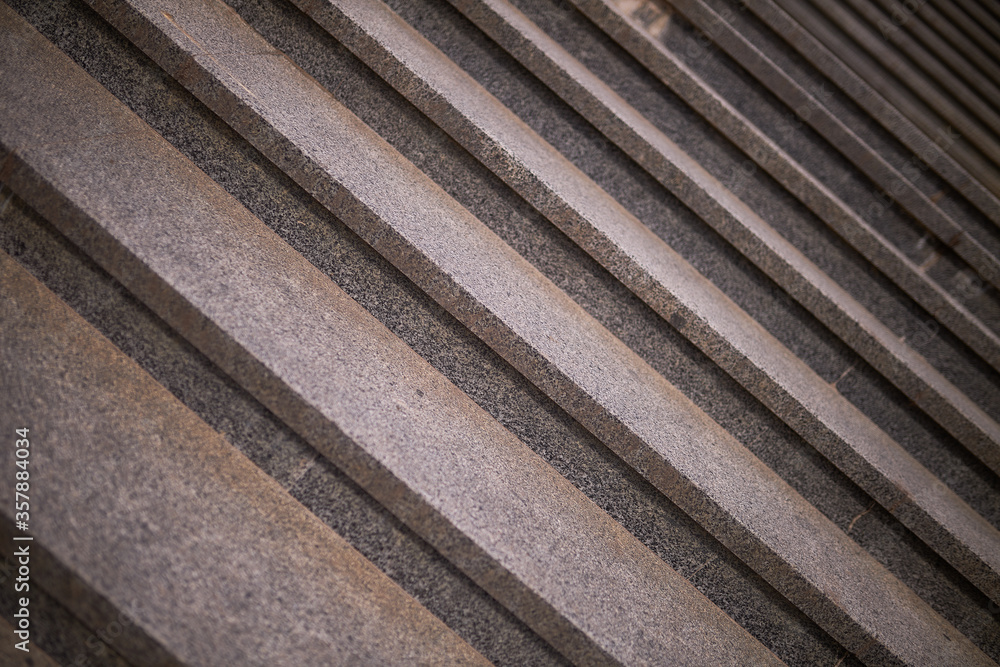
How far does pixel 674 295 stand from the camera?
2.70 meters

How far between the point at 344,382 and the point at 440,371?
0.47 meters

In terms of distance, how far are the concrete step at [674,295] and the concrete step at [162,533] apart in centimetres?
168

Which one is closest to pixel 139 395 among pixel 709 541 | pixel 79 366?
pixel 79 366

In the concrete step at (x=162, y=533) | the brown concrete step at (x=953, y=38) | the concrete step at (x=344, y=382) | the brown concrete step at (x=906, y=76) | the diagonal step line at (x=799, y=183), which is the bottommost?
the concrete step at (x=162, y=533)

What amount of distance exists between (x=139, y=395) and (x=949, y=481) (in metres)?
3.91

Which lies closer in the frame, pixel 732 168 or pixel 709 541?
pixel 709 541

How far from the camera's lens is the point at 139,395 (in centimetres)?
204

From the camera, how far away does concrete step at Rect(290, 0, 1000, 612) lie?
269 centimetres

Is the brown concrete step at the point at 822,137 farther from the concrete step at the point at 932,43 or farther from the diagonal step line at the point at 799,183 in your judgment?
the concrete step at the point at 932,43

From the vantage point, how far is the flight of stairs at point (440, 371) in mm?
1895

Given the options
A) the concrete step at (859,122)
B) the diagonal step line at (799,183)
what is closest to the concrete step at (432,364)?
the diagonal step line at (799,183)

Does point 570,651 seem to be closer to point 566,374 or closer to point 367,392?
point 566,374

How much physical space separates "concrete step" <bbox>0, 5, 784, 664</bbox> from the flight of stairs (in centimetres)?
1

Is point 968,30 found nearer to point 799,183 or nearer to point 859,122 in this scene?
point 859,122
